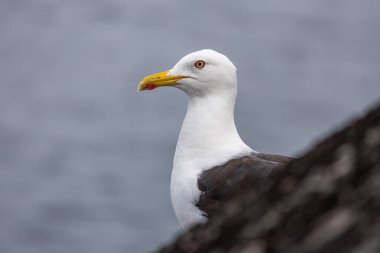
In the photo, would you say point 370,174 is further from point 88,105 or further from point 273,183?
point 88,105

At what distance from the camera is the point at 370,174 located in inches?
130

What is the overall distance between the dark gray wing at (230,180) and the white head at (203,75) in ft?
3.69

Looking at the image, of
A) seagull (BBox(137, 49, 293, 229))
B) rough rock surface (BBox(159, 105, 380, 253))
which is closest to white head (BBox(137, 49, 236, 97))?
seagull (BBox(137, 49, 293, 229))

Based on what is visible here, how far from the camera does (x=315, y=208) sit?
3.35 metres

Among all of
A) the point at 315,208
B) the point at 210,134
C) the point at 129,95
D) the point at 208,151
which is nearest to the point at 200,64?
the point at 210,134

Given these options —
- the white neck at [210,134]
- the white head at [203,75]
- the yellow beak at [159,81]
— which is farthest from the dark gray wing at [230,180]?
the yellow beak at [159,81]

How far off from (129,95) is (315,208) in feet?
89.7

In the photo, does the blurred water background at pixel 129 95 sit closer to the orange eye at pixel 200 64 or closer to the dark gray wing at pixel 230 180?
the orange eye at pixel 200 64

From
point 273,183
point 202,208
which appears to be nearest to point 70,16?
point 202,208

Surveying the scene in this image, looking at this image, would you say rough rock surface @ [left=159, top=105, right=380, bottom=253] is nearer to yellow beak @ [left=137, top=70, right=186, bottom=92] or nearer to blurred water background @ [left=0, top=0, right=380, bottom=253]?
yellow beak @ [left=137, top=70, right=186, bottom=92]

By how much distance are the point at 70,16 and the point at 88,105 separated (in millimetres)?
6537

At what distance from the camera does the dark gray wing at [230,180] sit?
321 inches

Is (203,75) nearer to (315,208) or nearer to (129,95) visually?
(315,208)

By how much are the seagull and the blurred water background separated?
14.9 m
